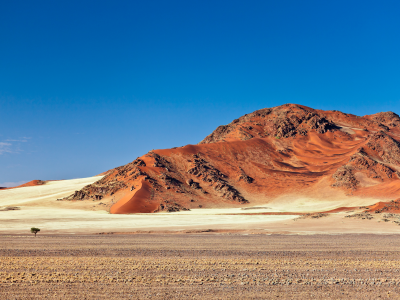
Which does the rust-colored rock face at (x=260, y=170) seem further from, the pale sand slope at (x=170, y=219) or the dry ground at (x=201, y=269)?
the dry ground at (x=201, y=269)

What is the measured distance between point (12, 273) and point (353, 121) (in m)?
118

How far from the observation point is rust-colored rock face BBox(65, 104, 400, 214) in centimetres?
6531

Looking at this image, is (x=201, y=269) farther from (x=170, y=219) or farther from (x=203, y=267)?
(x=170, y=219)

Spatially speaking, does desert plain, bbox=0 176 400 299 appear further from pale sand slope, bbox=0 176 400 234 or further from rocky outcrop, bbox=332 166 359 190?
rocky outcrop, bbox=332 166 359 190

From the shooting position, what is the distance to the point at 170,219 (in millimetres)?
44719

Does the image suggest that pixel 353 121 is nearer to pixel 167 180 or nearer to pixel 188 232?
pixel 167 180

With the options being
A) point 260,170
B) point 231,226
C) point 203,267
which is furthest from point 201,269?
point 260,170

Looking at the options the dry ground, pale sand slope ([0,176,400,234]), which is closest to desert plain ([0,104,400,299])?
the dry ground

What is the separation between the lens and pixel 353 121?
115 m

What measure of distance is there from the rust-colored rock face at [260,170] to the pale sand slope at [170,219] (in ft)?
16.6

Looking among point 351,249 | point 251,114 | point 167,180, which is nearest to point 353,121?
point 251,114

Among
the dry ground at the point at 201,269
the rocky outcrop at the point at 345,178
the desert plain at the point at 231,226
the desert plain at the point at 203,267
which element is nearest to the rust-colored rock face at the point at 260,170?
the rocky outcrop at the point at 345,178

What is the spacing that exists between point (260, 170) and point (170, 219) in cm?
4011

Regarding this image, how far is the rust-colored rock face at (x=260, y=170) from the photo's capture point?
214 ft
